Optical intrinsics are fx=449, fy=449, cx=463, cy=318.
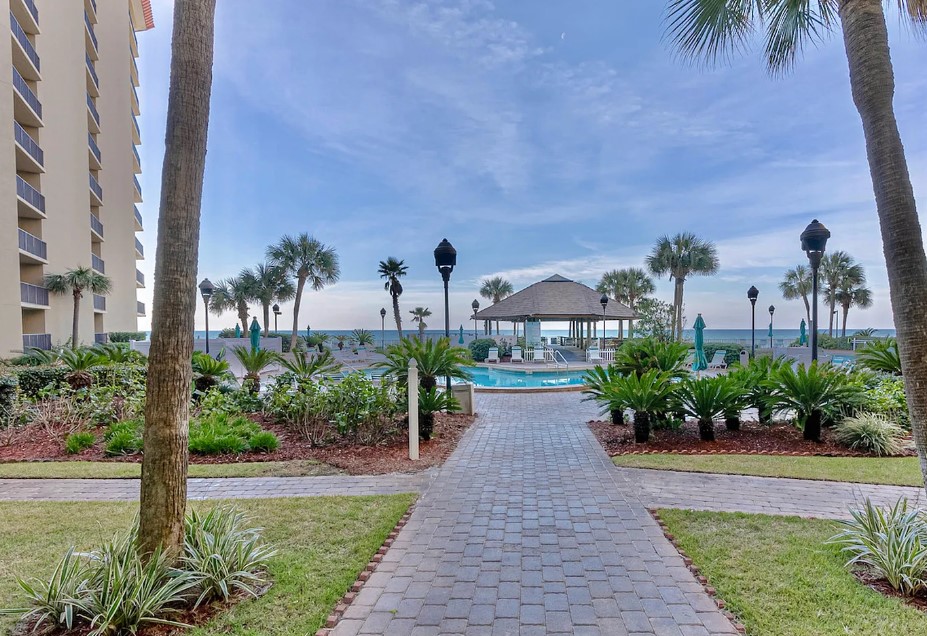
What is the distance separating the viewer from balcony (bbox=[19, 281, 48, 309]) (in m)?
18.0

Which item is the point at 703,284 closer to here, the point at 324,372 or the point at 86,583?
the point at 324,372

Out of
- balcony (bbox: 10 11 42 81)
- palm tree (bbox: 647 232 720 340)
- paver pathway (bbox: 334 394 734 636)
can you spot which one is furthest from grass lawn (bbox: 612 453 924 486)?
balcony (bbox: 10 11 42 81)

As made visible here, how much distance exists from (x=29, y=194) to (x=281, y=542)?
76.3ft

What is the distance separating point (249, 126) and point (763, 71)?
42.0 feet

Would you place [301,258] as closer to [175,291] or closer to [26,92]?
[26,92]

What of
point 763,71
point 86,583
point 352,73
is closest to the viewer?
point 86,583

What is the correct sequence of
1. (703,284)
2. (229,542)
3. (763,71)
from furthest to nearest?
(703,284) → (763,71) → (229,542)

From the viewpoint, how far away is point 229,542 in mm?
2990

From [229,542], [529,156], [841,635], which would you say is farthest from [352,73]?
[841,635]

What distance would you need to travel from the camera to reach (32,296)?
1872cm

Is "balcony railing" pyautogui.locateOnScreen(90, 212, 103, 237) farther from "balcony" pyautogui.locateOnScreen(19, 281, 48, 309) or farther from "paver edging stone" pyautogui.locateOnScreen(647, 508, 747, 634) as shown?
"paver edging stone" pyautogui.locateOnScreen(647, 508, 747, 634)

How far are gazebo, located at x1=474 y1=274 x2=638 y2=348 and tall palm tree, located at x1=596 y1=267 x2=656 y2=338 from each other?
10.2m

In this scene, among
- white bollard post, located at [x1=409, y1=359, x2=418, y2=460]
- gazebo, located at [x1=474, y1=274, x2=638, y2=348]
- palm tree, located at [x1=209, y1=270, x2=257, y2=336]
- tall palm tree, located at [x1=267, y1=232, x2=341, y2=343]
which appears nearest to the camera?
white bollard post, located at [x1=409, y1=359, x2=418, y2=460]

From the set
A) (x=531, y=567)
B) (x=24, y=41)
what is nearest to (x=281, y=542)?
(x=531, y=567)
